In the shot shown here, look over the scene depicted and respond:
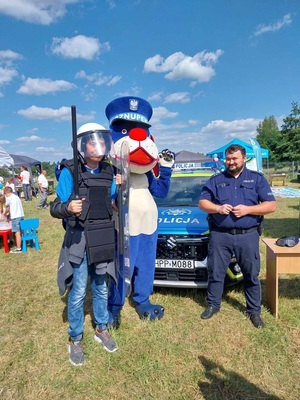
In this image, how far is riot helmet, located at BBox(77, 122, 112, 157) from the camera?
2.41 metres

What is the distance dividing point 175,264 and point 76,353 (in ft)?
4.77

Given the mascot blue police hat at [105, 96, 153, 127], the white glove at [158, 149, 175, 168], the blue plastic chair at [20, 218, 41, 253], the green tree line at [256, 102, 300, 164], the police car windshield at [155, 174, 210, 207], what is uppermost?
the green tree line at [256, 102, 300, 164]

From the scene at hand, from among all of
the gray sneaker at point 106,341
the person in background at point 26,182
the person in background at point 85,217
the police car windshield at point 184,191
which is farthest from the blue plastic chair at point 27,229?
the person in background at point 26,182

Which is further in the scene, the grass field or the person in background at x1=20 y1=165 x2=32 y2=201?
the person in background at x1=20 y1=165 x2=32 y2=201

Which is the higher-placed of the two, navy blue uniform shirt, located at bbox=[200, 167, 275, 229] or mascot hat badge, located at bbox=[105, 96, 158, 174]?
mascot hat badge, located at bbox=[105, 96, 158, 174]

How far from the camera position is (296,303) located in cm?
365

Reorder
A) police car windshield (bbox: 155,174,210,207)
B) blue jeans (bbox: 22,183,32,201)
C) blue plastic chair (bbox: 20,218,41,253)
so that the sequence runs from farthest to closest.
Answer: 1. blue jeans (bbox: 22,183,32,201)
2. blue plastic chair (bbox: 20,218,41,253)
3. police car windshield (bbox: 155,174,210,207)

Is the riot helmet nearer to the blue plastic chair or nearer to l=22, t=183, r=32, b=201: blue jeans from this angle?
the blue plastic chair

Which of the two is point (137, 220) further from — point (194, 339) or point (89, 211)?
point (194, 339)

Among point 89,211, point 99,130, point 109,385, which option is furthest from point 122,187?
point 109,385

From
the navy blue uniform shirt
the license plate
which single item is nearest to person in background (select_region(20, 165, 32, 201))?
the license plate

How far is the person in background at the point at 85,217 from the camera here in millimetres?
2422

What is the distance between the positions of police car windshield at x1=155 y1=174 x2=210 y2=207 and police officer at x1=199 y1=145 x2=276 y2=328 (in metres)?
1.32

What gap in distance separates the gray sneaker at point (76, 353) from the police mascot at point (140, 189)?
53 centimetres
